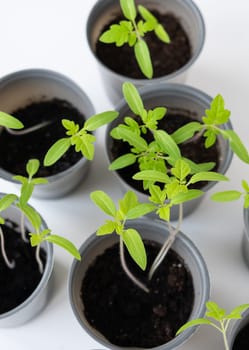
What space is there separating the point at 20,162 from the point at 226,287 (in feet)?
1.67

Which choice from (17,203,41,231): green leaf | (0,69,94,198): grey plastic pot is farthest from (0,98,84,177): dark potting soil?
(17,203,41,231): green leaf

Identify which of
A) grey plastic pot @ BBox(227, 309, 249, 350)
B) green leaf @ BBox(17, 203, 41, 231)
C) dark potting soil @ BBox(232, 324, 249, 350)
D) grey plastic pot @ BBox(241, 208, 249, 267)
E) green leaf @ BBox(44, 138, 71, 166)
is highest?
green leaf @ BBox(44, 138, 71, 166)

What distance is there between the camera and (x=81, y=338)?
111 centimetres

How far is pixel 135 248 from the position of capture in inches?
32.0

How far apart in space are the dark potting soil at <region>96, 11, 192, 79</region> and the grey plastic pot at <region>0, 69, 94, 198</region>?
15 centimetres

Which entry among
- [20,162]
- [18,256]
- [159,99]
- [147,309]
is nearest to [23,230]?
[18,256]

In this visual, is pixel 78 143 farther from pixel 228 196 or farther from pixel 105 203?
pixel 228 196

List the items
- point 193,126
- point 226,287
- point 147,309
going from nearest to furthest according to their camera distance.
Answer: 1. point 193,126
2. point 147,309
3. point 226,287

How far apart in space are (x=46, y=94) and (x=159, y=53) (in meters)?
0.29

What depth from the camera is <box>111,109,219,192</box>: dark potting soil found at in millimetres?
1117

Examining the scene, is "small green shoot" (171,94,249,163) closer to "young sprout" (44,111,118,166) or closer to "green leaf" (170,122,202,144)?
"green leaf" (170,122,202,144)

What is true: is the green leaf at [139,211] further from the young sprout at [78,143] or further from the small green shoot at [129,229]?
the young sprout at [78,143]

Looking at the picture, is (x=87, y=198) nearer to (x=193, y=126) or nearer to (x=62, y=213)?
(x=62, y=213)

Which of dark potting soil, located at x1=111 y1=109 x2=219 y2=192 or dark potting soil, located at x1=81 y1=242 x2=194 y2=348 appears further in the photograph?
dark potting soil, located at x1=111 y1=109 x2=219 y2=192
